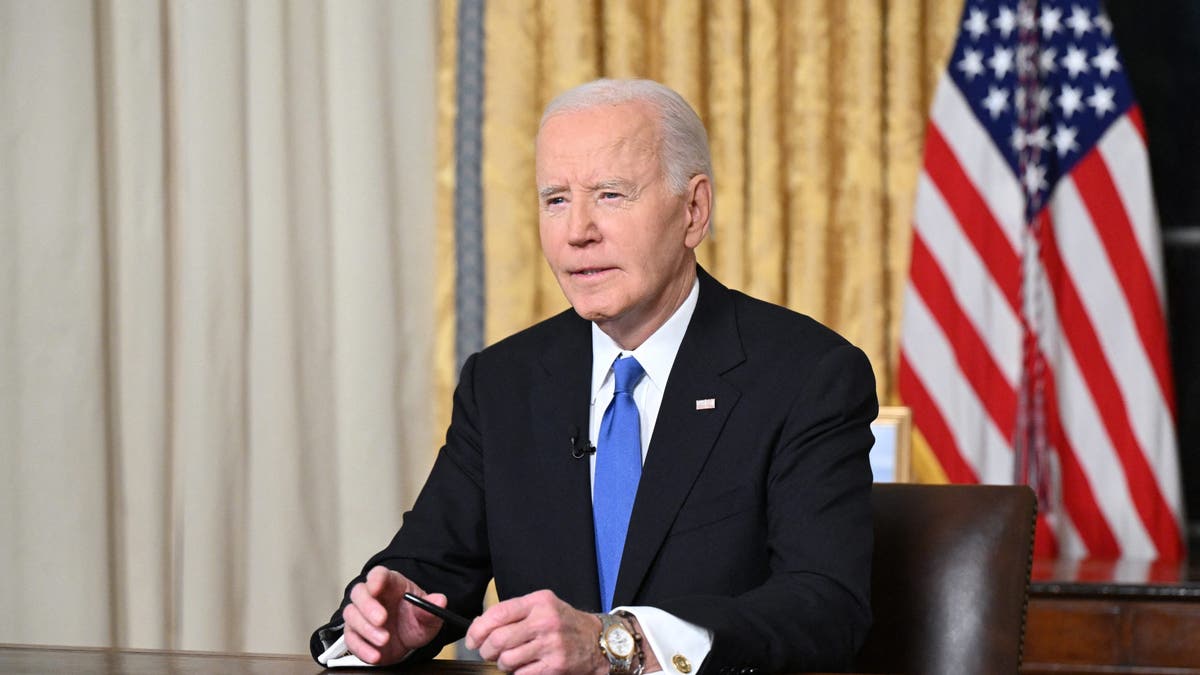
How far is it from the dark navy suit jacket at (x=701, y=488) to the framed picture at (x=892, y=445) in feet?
6.43

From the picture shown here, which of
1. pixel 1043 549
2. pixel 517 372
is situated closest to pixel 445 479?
pixel 517 372

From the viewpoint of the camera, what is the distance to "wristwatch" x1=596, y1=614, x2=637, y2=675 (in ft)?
5.95

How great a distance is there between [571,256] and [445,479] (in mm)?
458

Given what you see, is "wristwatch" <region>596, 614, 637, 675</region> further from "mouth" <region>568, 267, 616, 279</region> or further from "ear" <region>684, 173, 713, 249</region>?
"ear" <region>684, 173, 713, 249</region>

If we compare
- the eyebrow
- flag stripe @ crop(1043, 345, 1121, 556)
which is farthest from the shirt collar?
flag stripe @ crop(1043, 345, 1121, 556)

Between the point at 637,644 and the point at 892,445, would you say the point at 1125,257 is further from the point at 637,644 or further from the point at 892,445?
the point at 637,644

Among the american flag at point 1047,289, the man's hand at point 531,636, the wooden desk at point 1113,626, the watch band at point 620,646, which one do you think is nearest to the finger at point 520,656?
the man's hand at point 531,636

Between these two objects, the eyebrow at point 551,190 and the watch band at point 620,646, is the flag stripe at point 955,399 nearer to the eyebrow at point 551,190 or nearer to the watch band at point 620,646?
the eyebrow at point 551,190

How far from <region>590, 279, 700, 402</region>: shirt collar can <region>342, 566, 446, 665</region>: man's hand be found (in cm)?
53

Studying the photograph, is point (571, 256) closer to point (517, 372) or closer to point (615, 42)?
point (517, 372)

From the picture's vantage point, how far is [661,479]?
228cm

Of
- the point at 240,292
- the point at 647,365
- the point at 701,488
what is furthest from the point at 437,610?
the point at 240,292

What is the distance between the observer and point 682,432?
231cm

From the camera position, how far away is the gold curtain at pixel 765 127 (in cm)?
463
